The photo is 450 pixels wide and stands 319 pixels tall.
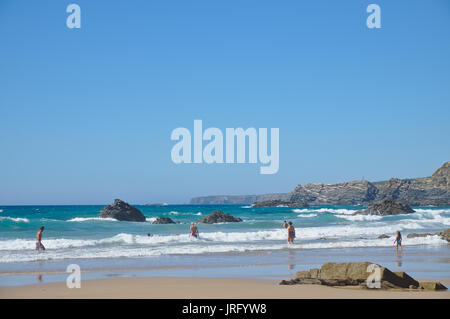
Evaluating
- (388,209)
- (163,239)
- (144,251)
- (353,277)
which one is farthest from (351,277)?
(388,209)

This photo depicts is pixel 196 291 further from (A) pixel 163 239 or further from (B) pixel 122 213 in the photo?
(B) pixel 122 213

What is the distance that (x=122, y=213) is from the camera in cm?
5262

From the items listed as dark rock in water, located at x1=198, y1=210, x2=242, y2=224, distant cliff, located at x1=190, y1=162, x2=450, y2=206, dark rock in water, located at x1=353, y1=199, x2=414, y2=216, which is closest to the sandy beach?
dark rock in water, located at x1=198, y1=210, x2=242, y2=224

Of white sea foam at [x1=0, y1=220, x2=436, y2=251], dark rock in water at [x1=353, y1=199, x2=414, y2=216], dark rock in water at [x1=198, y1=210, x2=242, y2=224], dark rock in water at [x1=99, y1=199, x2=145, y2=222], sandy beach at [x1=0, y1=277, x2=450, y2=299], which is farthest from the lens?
dark rock in water at [x1=353, y1=199, x2=414, y2=216]

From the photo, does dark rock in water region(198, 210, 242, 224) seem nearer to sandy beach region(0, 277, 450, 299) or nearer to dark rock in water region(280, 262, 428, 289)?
sandy beach region(0, 277, 450, 299)

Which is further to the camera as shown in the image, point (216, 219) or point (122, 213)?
point (122, 213)

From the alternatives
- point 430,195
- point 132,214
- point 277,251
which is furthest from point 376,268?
point 430,195

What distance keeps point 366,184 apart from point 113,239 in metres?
154

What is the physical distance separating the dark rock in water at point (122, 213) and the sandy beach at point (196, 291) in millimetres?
39334

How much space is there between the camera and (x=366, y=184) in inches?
6831

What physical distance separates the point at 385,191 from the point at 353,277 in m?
160

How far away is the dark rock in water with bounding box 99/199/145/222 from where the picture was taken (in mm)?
52594
